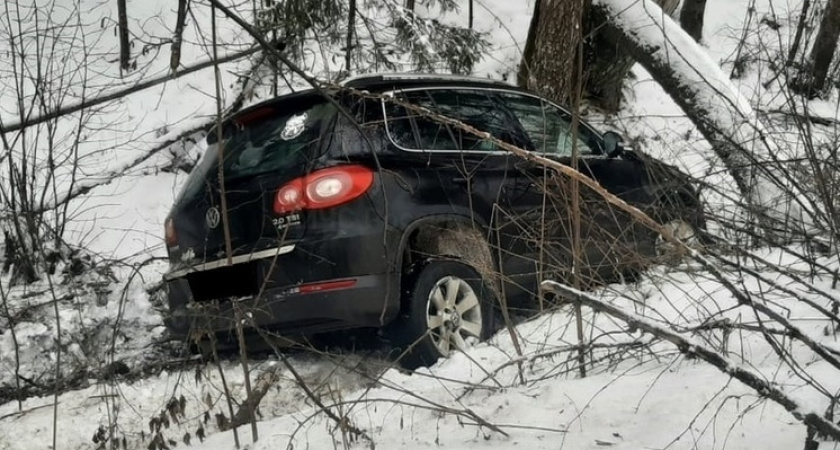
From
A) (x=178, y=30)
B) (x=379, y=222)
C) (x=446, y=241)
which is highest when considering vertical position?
(x=178, y=30)

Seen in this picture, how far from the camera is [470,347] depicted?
4.62 metres

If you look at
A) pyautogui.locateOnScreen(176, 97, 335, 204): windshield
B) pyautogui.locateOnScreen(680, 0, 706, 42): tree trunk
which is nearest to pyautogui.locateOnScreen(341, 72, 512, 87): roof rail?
pyautogui.locateOnScreen(176, 97, 335, 204): windshield

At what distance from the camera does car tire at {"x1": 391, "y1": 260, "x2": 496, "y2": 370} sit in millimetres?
4660

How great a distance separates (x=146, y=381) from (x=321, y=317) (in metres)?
1.25

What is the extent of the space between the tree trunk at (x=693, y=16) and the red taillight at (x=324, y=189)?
13.8 meters

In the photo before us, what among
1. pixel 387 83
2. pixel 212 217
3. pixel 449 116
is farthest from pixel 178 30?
pixel 449 116

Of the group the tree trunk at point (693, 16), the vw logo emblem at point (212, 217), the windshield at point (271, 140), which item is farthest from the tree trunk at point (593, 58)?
the tree trunk at point (693, 16)

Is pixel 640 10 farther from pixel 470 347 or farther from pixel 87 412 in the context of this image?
pixel 87 412

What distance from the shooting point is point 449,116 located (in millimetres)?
5008

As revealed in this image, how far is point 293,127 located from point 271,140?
142 millimetres

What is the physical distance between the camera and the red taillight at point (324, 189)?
14.5ft

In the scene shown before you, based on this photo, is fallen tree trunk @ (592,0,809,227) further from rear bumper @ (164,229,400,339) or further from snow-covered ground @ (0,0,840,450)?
rear bumper @ (164,229,400,339)

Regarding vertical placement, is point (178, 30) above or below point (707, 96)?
above

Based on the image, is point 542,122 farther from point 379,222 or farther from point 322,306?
point 322,306
